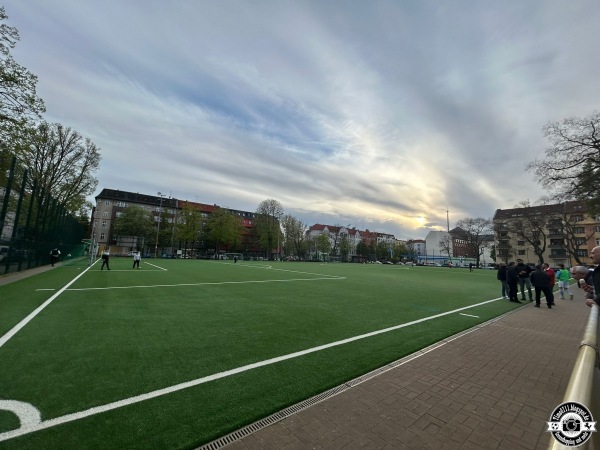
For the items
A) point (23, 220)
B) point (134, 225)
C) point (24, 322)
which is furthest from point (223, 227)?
point (24, 322)

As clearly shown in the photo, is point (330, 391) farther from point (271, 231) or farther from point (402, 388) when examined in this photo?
point (271, 231)

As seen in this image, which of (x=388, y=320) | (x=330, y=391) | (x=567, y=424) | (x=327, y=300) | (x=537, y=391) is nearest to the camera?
(x=567, y=424)

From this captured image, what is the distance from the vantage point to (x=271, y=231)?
82.1 metres

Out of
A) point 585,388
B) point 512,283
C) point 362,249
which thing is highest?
point 362,249

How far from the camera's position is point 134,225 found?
75.8m

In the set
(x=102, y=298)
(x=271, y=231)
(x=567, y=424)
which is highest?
(x=271, y=231)

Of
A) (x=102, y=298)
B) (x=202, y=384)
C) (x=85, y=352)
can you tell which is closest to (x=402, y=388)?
(x=202, y=384)

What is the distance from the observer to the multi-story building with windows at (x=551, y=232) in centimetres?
4588

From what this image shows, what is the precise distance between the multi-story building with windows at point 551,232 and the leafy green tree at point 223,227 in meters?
65.5

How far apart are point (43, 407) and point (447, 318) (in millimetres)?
9949

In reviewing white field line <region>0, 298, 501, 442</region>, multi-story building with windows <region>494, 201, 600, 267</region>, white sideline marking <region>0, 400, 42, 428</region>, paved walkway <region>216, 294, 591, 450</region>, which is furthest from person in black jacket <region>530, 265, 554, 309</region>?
multi-story building with windows <region>494, 201, 600, 267</region>

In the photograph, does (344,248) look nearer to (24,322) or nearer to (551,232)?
(551,232)

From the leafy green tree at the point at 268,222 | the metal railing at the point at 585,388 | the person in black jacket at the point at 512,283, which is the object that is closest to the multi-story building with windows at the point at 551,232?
the person in black jacket at the point at 512,283

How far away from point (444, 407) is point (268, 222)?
80.0 meters
